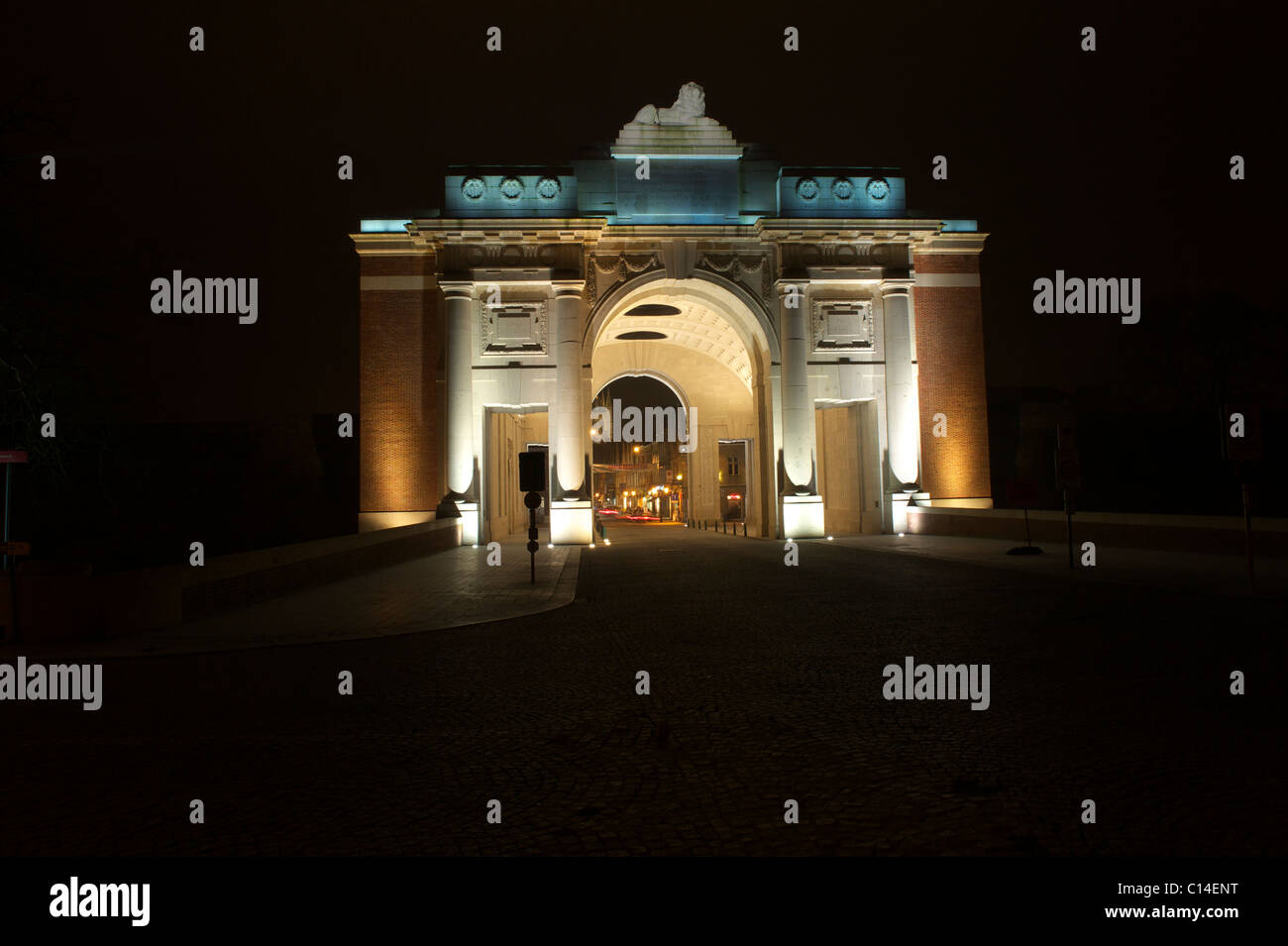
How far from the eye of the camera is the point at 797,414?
3030 cm

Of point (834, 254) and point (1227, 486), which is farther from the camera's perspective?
point (1227, 486)

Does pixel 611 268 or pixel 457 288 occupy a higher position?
pixel 611 268

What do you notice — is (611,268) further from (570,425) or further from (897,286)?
(897,286)

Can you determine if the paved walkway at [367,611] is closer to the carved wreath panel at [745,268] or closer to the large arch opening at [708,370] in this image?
the large arch opening at [708,370]

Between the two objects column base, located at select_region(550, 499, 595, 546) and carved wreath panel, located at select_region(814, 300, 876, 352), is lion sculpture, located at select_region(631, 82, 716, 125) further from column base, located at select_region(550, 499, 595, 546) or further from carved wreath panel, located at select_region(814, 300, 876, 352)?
column base, located at select_region(550, 499, 595, 546)

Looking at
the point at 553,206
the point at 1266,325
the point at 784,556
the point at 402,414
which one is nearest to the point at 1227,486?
the point at 1266,325

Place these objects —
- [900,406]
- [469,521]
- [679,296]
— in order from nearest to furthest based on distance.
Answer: [469,521] < [900,406] < [679,296]

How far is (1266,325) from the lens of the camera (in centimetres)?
3994

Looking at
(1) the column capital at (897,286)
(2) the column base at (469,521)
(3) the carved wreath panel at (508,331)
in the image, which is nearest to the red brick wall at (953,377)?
(1) the column capital at (897,286)

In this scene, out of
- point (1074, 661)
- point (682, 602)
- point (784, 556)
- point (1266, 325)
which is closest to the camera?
point (1074, 661)

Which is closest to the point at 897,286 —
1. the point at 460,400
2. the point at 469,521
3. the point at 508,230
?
the point at 508,230

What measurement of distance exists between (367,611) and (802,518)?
20.4m
